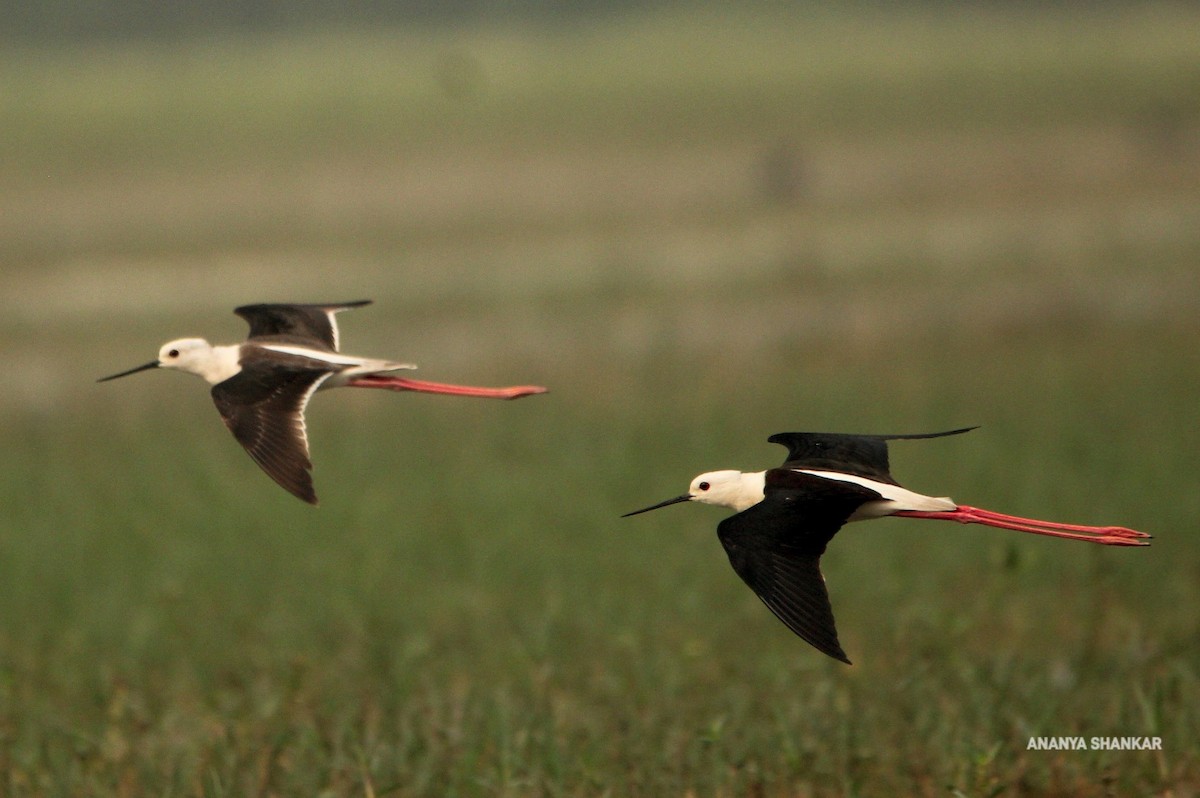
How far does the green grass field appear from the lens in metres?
6.68

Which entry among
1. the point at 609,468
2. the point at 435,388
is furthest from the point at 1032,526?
the point at 609,468

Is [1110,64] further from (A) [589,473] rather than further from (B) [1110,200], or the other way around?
(A) [589,473]

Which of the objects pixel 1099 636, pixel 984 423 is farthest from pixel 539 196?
pixel 1099 636

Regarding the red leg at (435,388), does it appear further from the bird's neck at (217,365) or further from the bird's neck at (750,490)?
the bird's neck at (750,490)

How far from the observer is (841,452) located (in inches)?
202

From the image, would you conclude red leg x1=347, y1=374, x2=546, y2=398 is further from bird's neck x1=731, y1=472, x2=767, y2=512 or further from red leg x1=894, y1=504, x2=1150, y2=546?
red leg x1=894, y1=504, x2=1150, y2=546

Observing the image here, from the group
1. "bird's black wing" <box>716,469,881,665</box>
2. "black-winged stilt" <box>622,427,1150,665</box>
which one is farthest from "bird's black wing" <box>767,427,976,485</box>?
"bird's black wing" <box>716,469,881,665</box>

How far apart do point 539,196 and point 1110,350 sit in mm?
31415

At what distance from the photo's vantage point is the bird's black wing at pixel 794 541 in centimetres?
451

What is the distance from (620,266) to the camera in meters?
34.6

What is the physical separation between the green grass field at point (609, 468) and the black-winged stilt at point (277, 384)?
1623 mm

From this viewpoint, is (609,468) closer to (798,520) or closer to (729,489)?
(729,489)

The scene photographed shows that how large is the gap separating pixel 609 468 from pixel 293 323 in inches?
387

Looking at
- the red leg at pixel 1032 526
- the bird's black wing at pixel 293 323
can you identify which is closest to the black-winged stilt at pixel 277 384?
the bird's black wing at pixel 293 323
